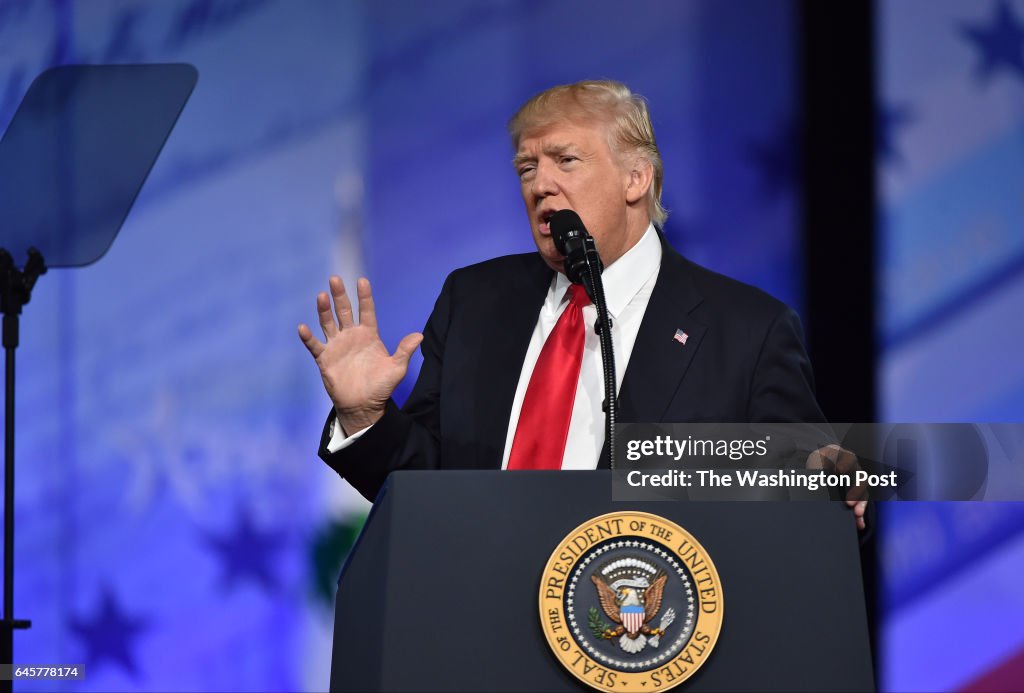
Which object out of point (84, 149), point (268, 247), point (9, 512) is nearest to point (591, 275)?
point (9, 512)

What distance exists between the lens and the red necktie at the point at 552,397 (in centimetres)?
191

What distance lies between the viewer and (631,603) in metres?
1.25

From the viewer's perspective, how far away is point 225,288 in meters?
3.23

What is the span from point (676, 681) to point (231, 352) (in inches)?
86.7

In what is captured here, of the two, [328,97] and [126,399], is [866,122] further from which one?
[126,399]

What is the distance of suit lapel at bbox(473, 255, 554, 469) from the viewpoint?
2018mm

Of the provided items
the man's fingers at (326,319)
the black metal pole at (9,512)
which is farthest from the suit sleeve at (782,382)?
the black metal pole at (9,512)

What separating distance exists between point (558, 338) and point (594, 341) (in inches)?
2.5

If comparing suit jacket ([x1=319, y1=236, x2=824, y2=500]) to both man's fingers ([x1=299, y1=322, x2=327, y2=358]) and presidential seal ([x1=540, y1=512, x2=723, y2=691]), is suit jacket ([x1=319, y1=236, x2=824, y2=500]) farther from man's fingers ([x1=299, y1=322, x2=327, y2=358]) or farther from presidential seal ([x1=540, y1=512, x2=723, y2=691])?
presidential seal ([x1=540, y1=512, x2=723, y2=691])

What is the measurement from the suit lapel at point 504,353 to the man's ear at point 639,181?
0.69 feet

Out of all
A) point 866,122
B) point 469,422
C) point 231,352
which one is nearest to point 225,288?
point 231,352

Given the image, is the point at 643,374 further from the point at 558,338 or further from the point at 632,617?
the point at 632,617

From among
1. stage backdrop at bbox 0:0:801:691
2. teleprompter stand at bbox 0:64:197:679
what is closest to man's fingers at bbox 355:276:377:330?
stage backdrop at bbox 0:0:801:691

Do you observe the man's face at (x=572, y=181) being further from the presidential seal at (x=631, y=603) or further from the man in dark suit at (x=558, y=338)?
the presidential seal at (x=631, y=603)
